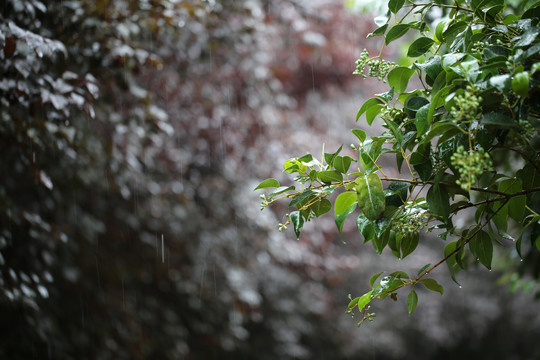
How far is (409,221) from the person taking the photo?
1009 mm

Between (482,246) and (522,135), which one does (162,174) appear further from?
(522,135)

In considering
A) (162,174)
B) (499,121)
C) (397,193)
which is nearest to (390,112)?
(397,193)

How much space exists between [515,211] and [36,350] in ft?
7.21

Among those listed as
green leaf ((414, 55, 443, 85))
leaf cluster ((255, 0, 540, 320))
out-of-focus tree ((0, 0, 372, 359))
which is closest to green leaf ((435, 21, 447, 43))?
leaf cluster ((255, 0, 540, 320))

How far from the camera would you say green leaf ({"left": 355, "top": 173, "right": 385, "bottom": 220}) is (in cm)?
92

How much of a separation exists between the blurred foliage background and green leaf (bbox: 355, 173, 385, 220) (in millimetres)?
1179

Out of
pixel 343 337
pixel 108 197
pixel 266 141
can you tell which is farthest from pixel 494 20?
pixel 343 337

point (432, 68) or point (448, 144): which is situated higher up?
point (432, 68)

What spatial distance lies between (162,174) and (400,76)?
95.0 inches

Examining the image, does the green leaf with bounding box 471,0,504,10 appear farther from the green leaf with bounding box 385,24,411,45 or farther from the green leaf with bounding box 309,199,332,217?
the green leaf with bounding box 309,199,332,217

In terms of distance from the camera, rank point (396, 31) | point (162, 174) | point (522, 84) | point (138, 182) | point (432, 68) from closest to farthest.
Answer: point (522, 84)
point (432, 68)
point (396, 31)
point (138, 182)
point (162, 174)

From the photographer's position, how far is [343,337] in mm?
4930

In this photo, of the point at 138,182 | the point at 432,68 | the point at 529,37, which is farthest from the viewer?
the point at 138,182

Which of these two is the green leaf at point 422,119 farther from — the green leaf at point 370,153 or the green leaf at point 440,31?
the green leaf at point 440,31
